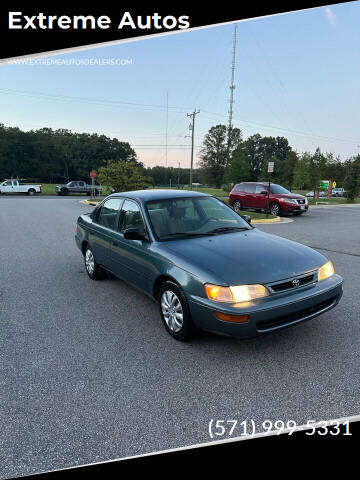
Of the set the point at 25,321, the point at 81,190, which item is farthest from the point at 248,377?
the point at 81,190

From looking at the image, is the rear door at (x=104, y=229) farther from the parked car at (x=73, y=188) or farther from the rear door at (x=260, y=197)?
the parked car at (x=73, y=188)

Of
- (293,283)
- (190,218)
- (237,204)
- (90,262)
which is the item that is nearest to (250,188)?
(237,204)

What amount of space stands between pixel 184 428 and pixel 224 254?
67.5 inches

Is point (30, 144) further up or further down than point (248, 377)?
further up

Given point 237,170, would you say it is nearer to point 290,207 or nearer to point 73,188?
point 73,188

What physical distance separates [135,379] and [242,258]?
1536 mm

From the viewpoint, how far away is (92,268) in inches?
229

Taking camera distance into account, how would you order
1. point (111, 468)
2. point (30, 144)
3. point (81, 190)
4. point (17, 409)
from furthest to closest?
point (30, 144) < point (81, 190) < point (17, 409) < point (111, 468)

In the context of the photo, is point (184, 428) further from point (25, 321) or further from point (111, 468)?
point (25, 321)

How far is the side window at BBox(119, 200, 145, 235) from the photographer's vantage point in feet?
14.5

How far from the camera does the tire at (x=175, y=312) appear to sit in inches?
135

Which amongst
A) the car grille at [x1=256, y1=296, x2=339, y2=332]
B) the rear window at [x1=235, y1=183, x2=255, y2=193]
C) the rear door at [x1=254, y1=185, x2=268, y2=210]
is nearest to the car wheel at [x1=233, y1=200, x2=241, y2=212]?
the rear window at [x1=235, y1=183, x2=255, y2=193]

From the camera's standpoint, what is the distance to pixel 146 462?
2127 mm

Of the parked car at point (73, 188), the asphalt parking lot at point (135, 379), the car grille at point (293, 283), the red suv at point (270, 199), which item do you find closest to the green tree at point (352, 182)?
the red suv at point (270, 199)
